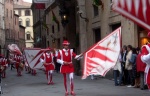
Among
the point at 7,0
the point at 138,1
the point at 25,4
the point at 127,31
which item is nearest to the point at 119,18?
the point at 127,31

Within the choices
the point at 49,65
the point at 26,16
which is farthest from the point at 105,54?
the point at 26,16

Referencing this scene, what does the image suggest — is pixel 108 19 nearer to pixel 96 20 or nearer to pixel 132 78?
pixel 96 20

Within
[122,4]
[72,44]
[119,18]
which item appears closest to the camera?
[122,4]

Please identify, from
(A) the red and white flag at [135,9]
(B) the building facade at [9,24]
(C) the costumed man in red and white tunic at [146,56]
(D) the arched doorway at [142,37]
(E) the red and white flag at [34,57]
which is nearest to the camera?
(A) the red and white flag at [135,9]

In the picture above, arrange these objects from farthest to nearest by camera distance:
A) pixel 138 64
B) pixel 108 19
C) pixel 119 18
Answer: pixel 108 19 < pixel 119 18 < pixel 138 64

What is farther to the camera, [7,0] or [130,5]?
[7,0]

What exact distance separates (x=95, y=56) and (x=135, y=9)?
23.2ft

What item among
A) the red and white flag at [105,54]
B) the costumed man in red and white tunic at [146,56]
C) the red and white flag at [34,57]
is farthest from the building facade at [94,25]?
the costumed man in red and white tunic at [146,56]

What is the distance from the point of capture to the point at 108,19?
21.5 m

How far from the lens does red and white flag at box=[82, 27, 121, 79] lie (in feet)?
34.9

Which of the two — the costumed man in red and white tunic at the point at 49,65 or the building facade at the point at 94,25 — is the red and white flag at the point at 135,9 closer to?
the building facade at the point at 94,25

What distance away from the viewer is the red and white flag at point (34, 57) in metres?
21.0

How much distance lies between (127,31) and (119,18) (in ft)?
4.67

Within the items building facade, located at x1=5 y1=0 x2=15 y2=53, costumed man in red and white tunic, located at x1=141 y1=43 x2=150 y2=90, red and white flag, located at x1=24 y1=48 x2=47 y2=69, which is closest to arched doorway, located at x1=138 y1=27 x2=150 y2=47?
red and white flag, located at x1=24 y1=48 x2=47 y2=69
